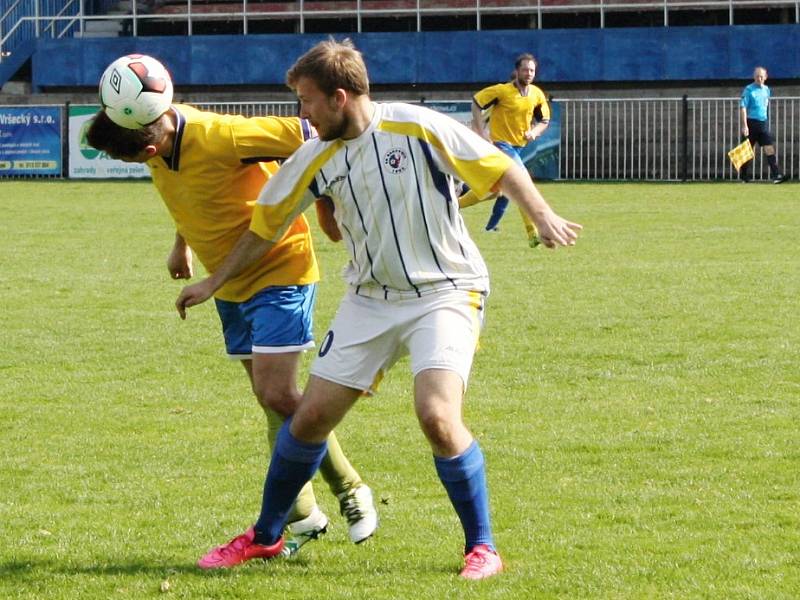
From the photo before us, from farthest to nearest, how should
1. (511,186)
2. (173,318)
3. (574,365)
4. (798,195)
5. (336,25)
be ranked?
(336,25), (798,195), (173,318), (574,365), (511,186)

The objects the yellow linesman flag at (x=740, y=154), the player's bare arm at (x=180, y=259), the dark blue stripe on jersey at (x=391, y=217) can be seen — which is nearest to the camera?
the dark blue stripe on jersey at (x=391, y=217)

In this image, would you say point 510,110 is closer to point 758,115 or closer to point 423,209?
point 758,115

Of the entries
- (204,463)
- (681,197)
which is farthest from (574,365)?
(681,197)

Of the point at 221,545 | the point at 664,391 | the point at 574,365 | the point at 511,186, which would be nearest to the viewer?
the point at 511,186

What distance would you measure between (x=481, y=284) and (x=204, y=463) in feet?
7.71

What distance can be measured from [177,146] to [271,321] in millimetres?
742

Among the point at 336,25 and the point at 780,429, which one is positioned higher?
the point at 336,25

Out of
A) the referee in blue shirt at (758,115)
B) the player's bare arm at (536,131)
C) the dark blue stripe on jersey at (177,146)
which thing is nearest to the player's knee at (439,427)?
the dark blue stripe on jersey at (177,146)

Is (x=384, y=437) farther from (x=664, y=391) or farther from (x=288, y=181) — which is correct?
(x=288, y=181)

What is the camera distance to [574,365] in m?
9.64

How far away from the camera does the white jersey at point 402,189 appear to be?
514 cm

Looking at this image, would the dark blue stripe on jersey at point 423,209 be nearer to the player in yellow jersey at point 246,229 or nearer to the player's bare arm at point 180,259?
the player in yellow jersey at point 246,229

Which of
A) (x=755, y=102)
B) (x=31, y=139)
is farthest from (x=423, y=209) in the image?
(x=31, y=139)

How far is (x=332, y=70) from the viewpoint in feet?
16.4
